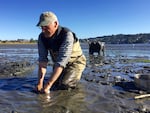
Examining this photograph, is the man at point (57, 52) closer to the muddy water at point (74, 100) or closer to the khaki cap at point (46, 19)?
the khaki cap at point (46, 19)

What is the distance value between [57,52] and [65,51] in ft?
2.70

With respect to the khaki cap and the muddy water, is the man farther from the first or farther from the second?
the muddy water

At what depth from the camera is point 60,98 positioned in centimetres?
824

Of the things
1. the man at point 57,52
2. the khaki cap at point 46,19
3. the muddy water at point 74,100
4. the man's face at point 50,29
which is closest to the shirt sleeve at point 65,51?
the man at point 57,52

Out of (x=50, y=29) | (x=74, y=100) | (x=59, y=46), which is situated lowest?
(x=74, y=100)

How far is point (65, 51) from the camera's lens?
25.7 feet

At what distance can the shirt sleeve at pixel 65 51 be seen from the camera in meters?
7.64

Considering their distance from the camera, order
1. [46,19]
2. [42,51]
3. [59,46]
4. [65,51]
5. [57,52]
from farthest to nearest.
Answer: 1. [42,51]
2. [57,52]
3. [59,46]
4. [65,51]
5. [46,19]

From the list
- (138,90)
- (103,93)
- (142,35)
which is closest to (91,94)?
(103,93)

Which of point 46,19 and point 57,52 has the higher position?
point 46,19

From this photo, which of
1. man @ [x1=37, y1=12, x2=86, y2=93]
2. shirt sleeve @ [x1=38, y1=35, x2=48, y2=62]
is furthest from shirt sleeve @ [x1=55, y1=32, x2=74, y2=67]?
shirt sleeve @ [x1=38, y1=35, x2=48, y2=62]

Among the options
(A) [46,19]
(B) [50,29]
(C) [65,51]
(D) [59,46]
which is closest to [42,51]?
(D) [59,46]

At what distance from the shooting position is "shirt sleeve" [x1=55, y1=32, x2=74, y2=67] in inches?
301

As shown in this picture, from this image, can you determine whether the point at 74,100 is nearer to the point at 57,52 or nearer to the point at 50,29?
the point at 57,52
